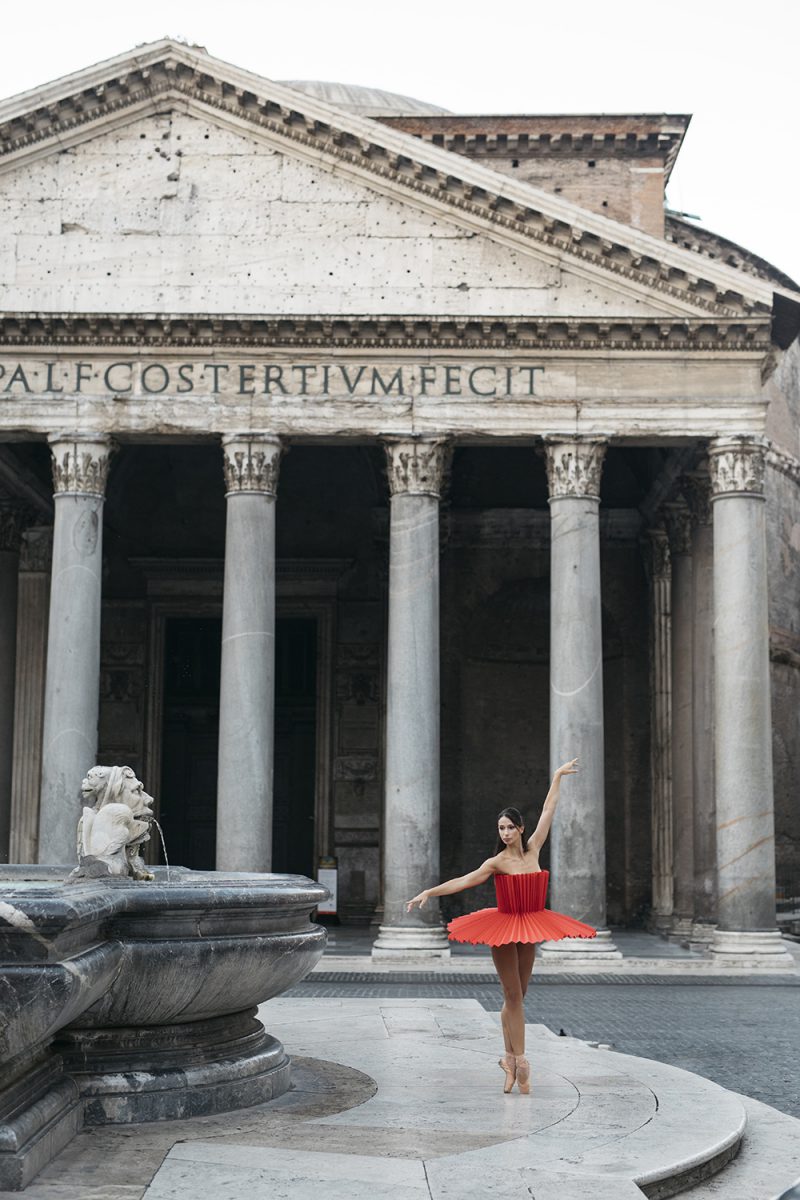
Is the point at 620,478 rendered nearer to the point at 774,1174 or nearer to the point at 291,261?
the point at 291,261

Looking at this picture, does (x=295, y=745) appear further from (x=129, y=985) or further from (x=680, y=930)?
(x=129, y=985)

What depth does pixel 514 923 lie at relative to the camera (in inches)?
280

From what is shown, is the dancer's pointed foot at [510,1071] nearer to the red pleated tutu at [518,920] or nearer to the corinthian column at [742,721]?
Result: the red pleated tutu at [518,920]

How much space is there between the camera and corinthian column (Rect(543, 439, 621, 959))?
1962 centimetres

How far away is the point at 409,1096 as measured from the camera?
23.2 ft

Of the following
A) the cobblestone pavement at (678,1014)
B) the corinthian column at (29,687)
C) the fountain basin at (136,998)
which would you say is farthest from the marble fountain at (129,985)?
the corinthian column at (29,687)

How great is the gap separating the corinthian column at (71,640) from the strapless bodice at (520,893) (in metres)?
13.0

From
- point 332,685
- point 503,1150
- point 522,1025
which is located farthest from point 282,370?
point 503,1150

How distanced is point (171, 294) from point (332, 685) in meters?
8.59

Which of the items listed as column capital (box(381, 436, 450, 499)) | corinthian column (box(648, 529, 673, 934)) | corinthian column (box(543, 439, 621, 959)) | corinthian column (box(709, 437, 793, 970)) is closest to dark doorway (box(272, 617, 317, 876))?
corinthian column (box(648, 529, 673, 934))

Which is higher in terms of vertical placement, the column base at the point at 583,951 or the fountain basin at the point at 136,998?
the fountain basin at the point at 136,998

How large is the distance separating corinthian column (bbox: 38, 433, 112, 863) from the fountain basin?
12.4m

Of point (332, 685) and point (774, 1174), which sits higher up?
point (332, 685)

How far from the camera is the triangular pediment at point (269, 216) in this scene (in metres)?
20.6
